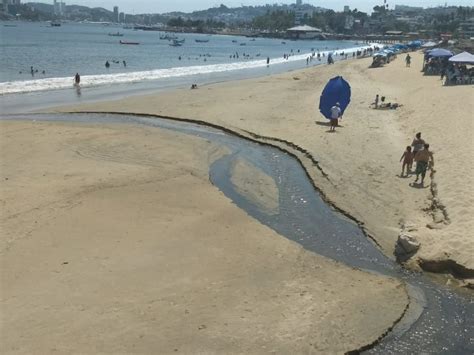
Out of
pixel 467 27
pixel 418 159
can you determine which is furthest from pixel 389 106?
pixel 467 27

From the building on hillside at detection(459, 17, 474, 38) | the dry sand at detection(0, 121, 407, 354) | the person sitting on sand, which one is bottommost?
the dry sand at detection(0, 121, 407, 354)

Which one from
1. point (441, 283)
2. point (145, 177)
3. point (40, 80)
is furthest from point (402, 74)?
point (441, 283)

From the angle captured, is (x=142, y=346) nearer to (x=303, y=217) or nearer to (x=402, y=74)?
(x=303, y=217)

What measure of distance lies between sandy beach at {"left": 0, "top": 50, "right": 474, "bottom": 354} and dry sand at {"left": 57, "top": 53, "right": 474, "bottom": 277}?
0.25 ft

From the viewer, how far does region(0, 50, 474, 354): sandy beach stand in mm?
8258

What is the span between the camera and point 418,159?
51.2ft

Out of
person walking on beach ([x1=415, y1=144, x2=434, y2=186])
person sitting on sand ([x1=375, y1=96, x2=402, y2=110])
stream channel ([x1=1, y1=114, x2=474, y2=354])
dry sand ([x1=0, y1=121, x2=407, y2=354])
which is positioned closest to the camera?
dry sand ([x1=0, y1=121, x2=407, y2=354])

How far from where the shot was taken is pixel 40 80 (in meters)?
44.0

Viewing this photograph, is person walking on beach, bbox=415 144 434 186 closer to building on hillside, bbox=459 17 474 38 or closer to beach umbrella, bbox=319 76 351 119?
beach umbrella, bbox=319 76 351 119

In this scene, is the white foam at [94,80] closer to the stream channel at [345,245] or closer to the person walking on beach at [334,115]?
the stream channel at [345,245]

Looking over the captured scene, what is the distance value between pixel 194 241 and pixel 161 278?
193 cm

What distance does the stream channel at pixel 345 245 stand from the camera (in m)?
8.43

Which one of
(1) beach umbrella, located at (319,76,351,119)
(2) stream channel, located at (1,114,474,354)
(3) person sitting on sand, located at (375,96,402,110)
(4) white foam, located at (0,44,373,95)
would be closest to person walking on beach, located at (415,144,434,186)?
(2) stream channel, located at (1,114,474,354)

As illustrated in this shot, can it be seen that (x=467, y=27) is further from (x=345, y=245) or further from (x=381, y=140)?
(x=345, y=245)
